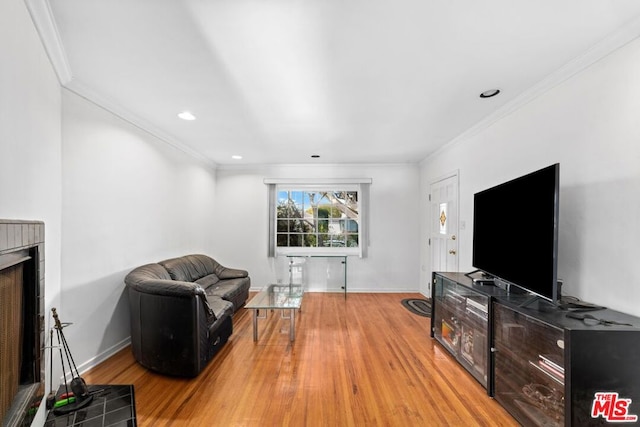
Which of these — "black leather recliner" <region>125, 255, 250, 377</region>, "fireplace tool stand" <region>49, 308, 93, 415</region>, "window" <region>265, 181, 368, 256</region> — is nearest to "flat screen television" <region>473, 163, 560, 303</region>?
"black leather recliner" <region>125, 255, 250, 377</region>

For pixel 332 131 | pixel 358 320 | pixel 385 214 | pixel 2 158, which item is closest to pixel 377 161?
pixel 385 214

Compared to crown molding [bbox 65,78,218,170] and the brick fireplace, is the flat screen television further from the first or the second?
crown molding [bbox 65,78,218,170]

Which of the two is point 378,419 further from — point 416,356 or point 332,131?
point 332,131

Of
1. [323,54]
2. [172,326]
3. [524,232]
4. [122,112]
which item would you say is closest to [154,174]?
[122,112]

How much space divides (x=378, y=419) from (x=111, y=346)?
2538 mm

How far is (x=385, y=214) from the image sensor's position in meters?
4.91

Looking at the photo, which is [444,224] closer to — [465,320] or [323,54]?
[465,320]

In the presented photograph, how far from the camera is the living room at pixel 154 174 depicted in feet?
4.95

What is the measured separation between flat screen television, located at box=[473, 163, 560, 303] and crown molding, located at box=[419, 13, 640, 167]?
2.62ft

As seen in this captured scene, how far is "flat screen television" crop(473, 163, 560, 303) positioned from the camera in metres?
1.61

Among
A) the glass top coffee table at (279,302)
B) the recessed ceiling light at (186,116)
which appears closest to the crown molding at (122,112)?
the recessed ceiling light at (186,116)

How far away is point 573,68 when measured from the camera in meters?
1.83

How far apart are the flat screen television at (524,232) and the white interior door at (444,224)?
100cm

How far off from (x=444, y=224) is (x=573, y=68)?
234 centimetres
